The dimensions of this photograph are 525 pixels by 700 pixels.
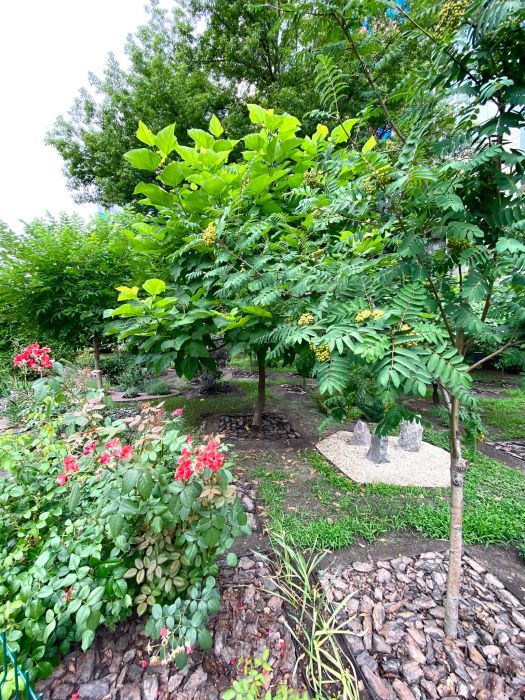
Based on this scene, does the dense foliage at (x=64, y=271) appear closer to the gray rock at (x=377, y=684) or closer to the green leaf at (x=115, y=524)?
the green leaf at (x=115, y=524)

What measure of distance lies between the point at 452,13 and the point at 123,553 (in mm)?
2464

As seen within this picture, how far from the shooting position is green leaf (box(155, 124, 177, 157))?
6.21 ft

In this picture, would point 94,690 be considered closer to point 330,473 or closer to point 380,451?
point 330,473

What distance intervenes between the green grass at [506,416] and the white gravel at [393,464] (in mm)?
1238

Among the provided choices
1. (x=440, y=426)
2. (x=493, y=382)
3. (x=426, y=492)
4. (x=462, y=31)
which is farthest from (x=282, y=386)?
(x=462, y=31)

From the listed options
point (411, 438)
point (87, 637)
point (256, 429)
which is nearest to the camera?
point (87, 637)

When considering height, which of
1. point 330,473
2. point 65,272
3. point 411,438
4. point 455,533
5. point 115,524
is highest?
point 65,272

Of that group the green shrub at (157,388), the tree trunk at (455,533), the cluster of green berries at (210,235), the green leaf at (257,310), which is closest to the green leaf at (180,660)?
the tree trunk at (455,533)

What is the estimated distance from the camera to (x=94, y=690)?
127 centimetres

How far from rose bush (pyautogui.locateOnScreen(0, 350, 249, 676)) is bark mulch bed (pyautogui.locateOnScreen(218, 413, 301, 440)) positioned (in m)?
2.32

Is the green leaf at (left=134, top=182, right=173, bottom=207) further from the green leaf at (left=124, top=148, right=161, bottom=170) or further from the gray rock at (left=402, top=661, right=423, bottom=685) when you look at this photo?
the gray rock at (left=402, top=661, right=423, bottom=685)

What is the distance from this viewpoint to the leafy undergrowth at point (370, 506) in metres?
Result: 2.15

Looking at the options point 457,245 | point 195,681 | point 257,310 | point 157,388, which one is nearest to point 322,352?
point 457,245

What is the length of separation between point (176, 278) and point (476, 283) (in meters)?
2.09
